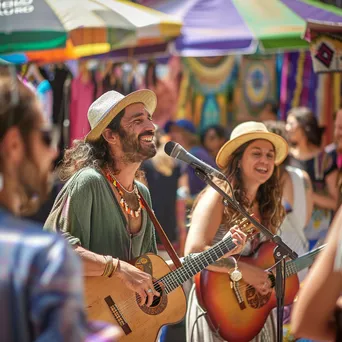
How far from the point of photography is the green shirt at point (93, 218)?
4078mm

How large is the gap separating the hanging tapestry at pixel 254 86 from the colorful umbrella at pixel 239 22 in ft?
4.67

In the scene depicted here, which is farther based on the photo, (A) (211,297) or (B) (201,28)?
(B) (201,28)

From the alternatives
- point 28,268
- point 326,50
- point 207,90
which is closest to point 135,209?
point 326,50

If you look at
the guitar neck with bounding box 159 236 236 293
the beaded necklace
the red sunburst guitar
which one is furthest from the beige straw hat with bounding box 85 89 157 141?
the red sunburst guitar

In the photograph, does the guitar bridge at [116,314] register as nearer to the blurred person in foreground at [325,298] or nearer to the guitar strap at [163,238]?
the guitar strap at [163,238]

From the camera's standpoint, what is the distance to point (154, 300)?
4.26 metres

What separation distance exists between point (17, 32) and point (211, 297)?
9.24ft

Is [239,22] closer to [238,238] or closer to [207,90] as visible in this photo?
[207,90]

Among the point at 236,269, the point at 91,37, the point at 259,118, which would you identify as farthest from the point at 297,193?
the point at 259,118

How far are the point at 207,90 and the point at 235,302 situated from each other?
20.3 ft

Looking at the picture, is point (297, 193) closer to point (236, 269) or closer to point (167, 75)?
point (236, 269)

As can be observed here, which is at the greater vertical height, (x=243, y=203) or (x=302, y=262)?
(x=243, y=203)

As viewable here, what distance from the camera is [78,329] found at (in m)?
2.00

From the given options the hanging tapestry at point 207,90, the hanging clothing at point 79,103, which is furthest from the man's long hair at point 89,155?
the hanging tapestry at point 207,90
